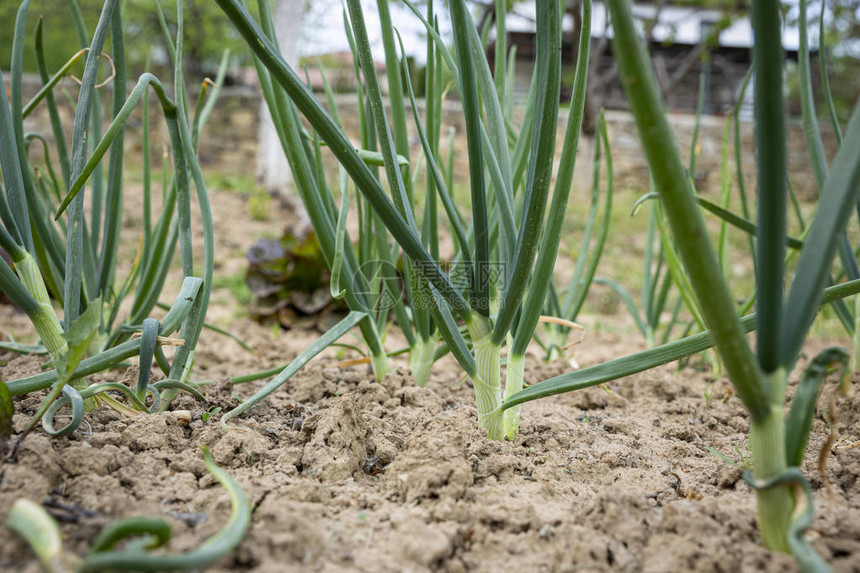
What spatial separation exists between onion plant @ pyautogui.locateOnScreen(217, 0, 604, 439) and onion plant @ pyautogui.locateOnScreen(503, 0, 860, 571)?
22cm

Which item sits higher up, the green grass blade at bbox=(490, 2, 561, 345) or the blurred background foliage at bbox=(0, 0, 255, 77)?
the blurred background foliage at bbox=(0, 0, 255, 77)

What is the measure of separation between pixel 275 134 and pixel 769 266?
437 cm

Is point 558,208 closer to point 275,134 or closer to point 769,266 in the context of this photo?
point 769,266

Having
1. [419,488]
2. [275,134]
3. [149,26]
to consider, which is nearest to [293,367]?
[419,488]

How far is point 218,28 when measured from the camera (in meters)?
6.70

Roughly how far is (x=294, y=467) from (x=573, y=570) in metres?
0.30

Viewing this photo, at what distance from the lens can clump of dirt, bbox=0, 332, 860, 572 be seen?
46 centimetres

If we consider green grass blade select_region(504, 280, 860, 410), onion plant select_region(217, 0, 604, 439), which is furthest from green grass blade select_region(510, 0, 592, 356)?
green grass blade select_region(504, 280, 860, 410)

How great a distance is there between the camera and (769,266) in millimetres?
402

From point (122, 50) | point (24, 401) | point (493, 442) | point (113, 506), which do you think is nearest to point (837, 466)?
point (493, 442)

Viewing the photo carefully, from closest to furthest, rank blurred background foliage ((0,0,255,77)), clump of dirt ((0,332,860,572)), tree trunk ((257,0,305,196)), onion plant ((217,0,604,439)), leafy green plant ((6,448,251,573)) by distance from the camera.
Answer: leafy green plant ((6,448,251,573)) < clump of dirt ((0,332,860,572)) < onion plant ((217,0,604,439)) < tree trunk ((257,0,305,196)) < blurred background foliage ((0,0,255,77))

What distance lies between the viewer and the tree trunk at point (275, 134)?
404cm

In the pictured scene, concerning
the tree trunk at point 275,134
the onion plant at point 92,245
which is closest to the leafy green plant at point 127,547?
the onion plant at point 92,245

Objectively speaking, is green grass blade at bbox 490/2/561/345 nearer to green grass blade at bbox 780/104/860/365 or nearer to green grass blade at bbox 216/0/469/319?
green grass blade at bbox 216/0/469/319
